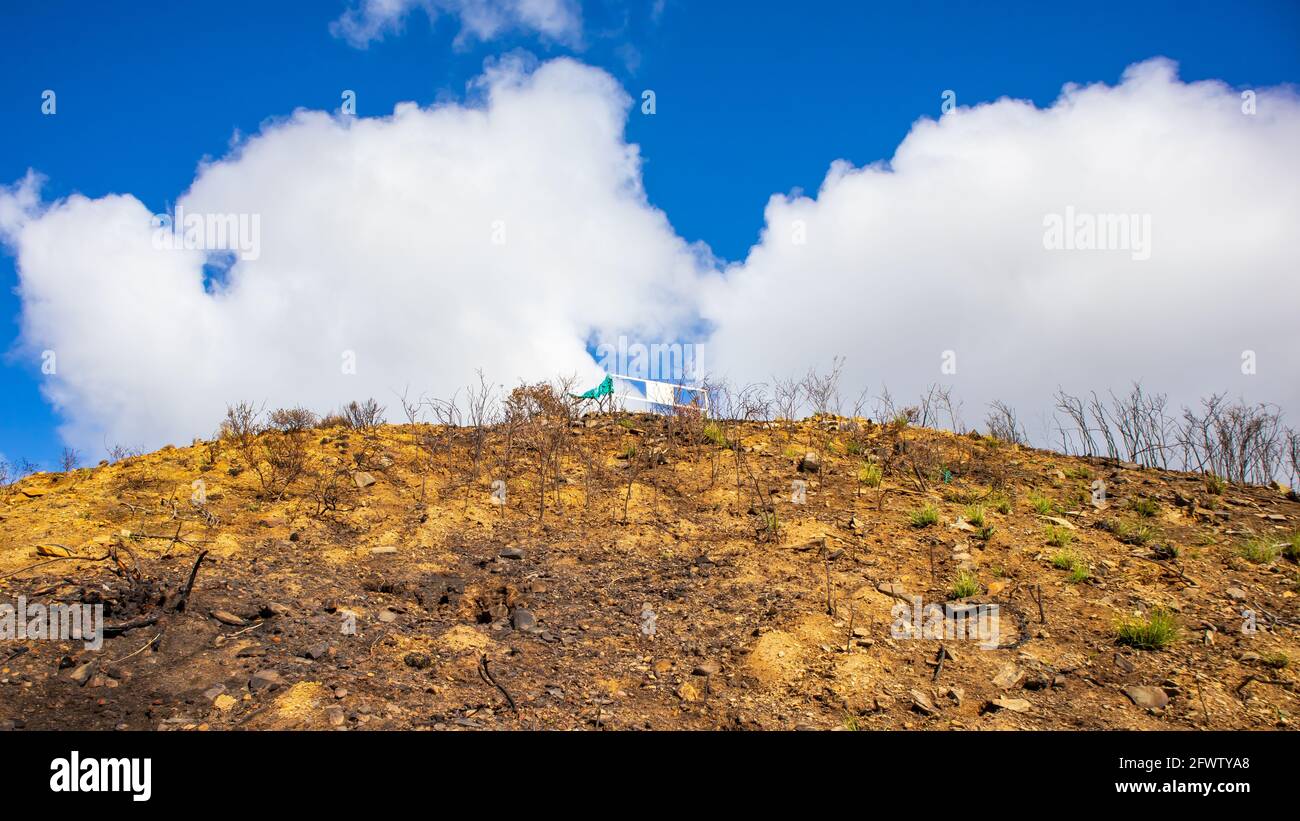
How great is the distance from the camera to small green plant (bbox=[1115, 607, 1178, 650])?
5.57 meters

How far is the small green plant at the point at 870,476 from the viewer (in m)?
8.66

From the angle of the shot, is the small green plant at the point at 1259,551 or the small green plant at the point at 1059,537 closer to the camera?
the small green plant at the point at 1259,551

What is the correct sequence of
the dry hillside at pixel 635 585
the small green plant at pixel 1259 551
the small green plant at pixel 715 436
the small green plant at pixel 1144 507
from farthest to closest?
the small green plant at pixel 715 436 < the small green plant at pixel 1144 507 < the small green plant at pixel 1259 551 < the dry hillside at pixel 635 585

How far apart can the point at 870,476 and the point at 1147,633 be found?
11.4 ft

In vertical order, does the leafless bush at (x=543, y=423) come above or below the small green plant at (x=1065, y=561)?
above

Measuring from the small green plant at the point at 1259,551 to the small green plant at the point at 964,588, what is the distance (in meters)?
2.92

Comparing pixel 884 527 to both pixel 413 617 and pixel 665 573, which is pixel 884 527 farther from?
pixel 413 617

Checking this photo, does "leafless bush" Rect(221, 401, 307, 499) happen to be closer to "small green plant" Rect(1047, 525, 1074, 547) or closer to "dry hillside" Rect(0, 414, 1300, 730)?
"dry hillside" Rect(0, 414, 1300, 730)

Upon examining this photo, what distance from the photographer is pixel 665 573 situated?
22.9 feet

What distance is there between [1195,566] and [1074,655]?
7.69 feet

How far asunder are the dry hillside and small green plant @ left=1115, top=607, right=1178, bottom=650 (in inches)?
0.7

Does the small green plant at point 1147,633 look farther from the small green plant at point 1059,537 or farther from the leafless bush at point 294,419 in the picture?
the leafless bush at point 294,419

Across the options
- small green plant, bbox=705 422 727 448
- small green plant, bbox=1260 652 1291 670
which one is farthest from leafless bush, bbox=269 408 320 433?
small green plant, bbox=1260 652 1291 670

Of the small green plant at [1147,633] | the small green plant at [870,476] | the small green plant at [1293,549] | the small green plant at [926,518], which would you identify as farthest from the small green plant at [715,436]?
the small green plant at [1293,549]
